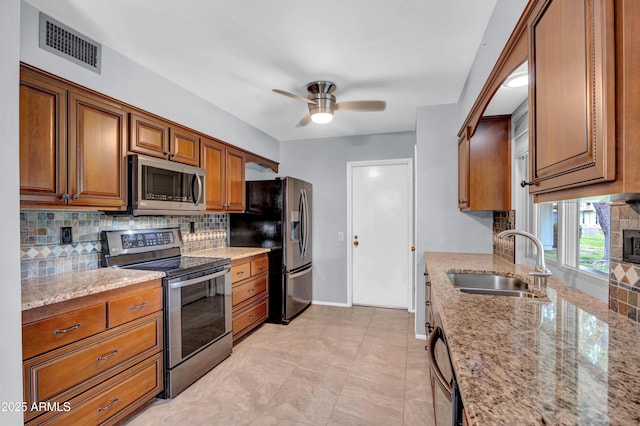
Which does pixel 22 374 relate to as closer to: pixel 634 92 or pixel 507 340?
pixel 507 340

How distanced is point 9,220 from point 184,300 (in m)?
1.19

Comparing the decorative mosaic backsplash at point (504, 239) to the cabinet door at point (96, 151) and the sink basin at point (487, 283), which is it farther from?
the cabinet door at point (96, 151)

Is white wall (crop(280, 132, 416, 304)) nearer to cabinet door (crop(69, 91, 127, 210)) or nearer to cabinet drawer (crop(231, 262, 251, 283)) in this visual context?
cabinet drawer (crop(231, 262, 251, 283))

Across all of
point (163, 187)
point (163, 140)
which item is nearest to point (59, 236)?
point (163, 187)

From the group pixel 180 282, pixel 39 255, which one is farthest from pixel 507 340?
pixel 39 255

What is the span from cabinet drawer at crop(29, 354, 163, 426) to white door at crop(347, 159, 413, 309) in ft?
9.23

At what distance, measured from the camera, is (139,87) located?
2367 millimetres

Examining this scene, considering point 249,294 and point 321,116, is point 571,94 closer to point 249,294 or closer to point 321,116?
point 321,116

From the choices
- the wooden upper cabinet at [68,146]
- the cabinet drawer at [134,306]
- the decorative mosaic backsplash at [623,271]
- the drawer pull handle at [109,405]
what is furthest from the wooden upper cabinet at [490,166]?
the drawer pull handle at [109,405]

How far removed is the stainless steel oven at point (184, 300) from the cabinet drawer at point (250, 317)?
0.82ft

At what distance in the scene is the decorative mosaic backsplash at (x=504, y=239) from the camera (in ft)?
8.40

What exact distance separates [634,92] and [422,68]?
6.47 feet

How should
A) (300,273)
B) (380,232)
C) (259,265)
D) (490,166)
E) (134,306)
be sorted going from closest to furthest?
1. (134,306)
2. (490,166)
3. (259,265)
4. (300,273)
5. (380,232)

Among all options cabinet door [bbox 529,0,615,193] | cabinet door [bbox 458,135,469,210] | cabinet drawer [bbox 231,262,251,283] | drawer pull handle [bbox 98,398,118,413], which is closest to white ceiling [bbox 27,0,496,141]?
cabinet door [bbox 458,135,469,210]
